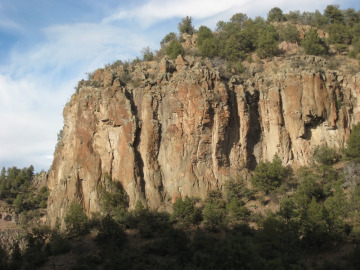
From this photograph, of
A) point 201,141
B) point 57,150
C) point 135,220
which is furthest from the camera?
point 57,150

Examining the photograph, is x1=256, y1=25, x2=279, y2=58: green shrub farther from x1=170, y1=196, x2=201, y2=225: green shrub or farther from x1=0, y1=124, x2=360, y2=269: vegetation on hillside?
x1=170, y1=196, x2=201, y2=225: green shrub

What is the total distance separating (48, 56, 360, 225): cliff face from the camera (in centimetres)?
3788

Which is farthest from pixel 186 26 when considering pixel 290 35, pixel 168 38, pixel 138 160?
pixel 138 160

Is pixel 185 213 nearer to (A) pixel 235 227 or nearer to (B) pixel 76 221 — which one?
(A) pixel 235 227

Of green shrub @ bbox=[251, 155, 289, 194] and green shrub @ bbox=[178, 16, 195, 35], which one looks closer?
green shrub @ bbox=[251, 155, 289, 194]

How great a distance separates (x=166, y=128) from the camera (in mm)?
39250

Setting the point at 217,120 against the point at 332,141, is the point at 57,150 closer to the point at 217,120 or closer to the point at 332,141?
the point at 217,120

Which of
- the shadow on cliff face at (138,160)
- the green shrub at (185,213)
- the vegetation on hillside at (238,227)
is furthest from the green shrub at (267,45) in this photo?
the green shrub at (185,213)

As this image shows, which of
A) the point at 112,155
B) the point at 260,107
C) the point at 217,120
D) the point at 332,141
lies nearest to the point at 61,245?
the point at 112,155

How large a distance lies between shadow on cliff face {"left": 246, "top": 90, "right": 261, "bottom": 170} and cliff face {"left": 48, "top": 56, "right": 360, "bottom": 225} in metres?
0.11

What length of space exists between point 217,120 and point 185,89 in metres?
4.28

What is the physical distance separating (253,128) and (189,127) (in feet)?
23.3

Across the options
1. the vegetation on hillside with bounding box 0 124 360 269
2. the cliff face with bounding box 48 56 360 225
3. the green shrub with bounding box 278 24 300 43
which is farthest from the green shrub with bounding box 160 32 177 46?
the vegetation on hillside with bounding box 0 124 360 269

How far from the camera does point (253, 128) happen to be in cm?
4106
